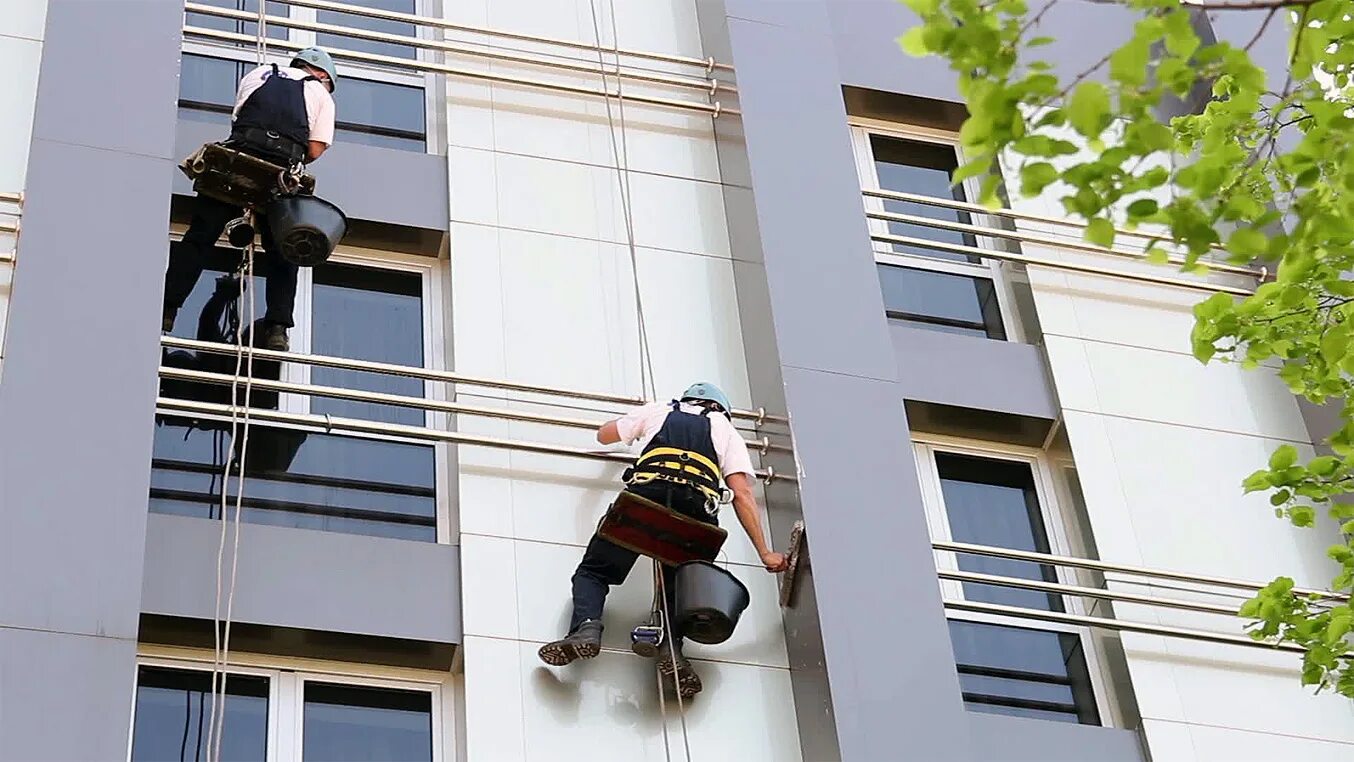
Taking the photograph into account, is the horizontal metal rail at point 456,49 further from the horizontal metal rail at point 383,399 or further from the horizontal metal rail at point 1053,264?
the horizontal metal rail at point 383,399

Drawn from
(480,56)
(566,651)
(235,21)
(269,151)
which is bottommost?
(566,651)

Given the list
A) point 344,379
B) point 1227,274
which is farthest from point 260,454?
point 1227,274

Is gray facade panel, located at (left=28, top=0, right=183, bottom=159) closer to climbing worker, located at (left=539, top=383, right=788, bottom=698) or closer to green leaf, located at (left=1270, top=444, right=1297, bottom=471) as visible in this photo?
climbing worker, located at (left=539, top=383, right=788, bottom=698)

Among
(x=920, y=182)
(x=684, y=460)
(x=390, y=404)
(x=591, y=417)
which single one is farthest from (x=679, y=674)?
(x=920, y=182)

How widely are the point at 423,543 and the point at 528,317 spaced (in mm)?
1771

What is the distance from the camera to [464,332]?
11.4m

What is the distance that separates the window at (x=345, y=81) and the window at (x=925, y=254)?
3.11 metres

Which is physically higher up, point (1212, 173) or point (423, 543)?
point (423, 543)

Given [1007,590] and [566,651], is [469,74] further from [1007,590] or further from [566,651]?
[1007,590]

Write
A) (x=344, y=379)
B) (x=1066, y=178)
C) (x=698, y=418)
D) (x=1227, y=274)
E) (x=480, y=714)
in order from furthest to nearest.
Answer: (x=1227, y=274) → (x=344, y=379) → (x=698, y=418) → (x=480, y=714) → (x=1066, y=178)

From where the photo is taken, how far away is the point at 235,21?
13.0 m

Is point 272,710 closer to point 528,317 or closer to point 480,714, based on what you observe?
point 480,714

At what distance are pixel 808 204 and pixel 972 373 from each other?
154 centimetres

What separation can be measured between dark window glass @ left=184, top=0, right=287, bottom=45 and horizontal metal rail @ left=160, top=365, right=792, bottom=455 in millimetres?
2927
